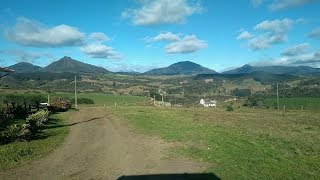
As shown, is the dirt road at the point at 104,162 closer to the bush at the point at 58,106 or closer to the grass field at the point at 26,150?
the grass field at the point at 26,150

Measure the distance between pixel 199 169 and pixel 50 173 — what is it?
17.8 feet

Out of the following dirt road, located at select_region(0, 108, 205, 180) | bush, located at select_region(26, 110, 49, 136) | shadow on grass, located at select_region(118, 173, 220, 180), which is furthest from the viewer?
bush, located at select_region(26, 110, 49, 136)

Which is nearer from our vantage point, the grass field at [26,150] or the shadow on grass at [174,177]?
the shadow on grass at [174,177]

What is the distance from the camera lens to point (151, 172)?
42.7 feet

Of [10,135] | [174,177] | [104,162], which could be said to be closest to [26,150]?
[10,135]

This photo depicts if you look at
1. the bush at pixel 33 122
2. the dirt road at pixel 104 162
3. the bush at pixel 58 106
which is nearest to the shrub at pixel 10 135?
the bush at pixel 33 122

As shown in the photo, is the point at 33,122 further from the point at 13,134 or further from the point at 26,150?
the point at 26,150

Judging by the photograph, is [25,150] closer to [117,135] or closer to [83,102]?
[117,135]

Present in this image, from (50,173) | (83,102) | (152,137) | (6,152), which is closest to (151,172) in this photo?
(50,173)

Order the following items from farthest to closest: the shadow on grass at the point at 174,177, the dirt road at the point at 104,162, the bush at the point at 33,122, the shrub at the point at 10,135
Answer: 1. the bush at the point at 33,122
2. the shrub at the point at 10,135
3. the dirt road at the point at 104,162
4. the shadow on grass at the point at 174,177

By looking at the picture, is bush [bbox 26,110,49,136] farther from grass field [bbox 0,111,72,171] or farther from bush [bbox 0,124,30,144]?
bush [bbox 0,124,30,144]

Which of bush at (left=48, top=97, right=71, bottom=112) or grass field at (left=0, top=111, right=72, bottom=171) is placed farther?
bush at (left=48, top=97, right=71, bottom=112)

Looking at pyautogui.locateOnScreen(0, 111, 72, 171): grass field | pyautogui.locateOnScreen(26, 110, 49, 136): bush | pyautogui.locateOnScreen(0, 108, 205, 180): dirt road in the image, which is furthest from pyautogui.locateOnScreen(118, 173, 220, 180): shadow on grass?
pyautogui.locateOnScreen(26, 110, 49, 136): bush

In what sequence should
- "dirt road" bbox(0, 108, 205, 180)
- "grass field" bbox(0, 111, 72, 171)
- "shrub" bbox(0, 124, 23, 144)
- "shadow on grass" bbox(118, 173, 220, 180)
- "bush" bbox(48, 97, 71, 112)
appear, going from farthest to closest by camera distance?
1. "bush" bbox(48, 97, 71, 112)
2. "shrub" bbox(0, 124, 23, 144)
3. "grass field" bbox(0, 111, 72, 171)
4. "dirt road" bbox(0, 108, 205, 180)
5. "shadow on grass" bbox(118, 173, 220, 180)
